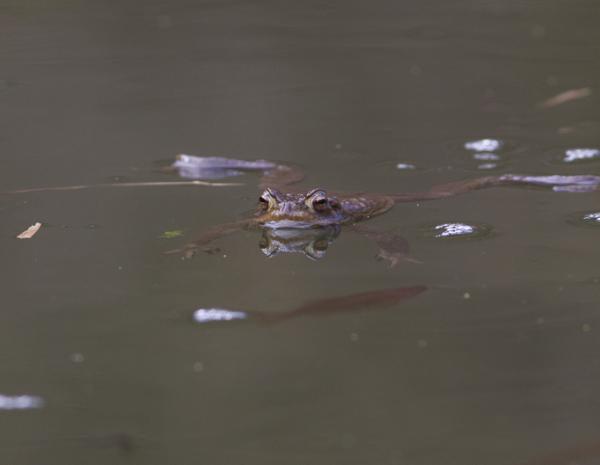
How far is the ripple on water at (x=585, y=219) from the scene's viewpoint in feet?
11.5

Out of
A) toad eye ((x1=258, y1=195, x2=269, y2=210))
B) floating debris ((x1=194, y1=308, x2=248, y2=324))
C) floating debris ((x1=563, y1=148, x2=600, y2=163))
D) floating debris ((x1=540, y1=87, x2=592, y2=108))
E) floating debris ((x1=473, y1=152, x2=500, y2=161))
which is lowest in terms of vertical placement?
floating debris ((x1=540, y1=87, x2=592, y2=108))

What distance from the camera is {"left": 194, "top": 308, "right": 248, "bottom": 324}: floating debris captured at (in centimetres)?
278

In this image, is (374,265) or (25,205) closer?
(374,265)

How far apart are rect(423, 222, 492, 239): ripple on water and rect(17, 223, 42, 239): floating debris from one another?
1460 mm

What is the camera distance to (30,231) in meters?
3.57

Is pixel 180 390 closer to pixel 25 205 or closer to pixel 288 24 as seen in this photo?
pixel 25 205

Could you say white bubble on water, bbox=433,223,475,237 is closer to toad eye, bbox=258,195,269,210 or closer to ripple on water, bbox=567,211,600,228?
ripple on water, bbox=567,211,600,228

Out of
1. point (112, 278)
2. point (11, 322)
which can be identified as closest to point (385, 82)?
point (112, 278)

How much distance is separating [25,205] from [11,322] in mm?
1180

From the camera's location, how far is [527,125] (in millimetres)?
5031

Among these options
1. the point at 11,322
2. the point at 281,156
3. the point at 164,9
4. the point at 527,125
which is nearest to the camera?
the point at 11,322

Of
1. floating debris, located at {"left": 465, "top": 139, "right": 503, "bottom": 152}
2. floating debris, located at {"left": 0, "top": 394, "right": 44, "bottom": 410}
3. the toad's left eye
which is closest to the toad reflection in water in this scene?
the toad's left eye

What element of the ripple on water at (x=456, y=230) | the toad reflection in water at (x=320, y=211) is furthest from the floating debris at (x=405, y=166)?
the ripple on water at (x=456, y=230)

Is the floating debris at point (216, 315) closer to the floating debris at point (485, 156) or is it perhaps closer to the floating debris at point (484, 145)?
the floating debris at point (485, 156)
